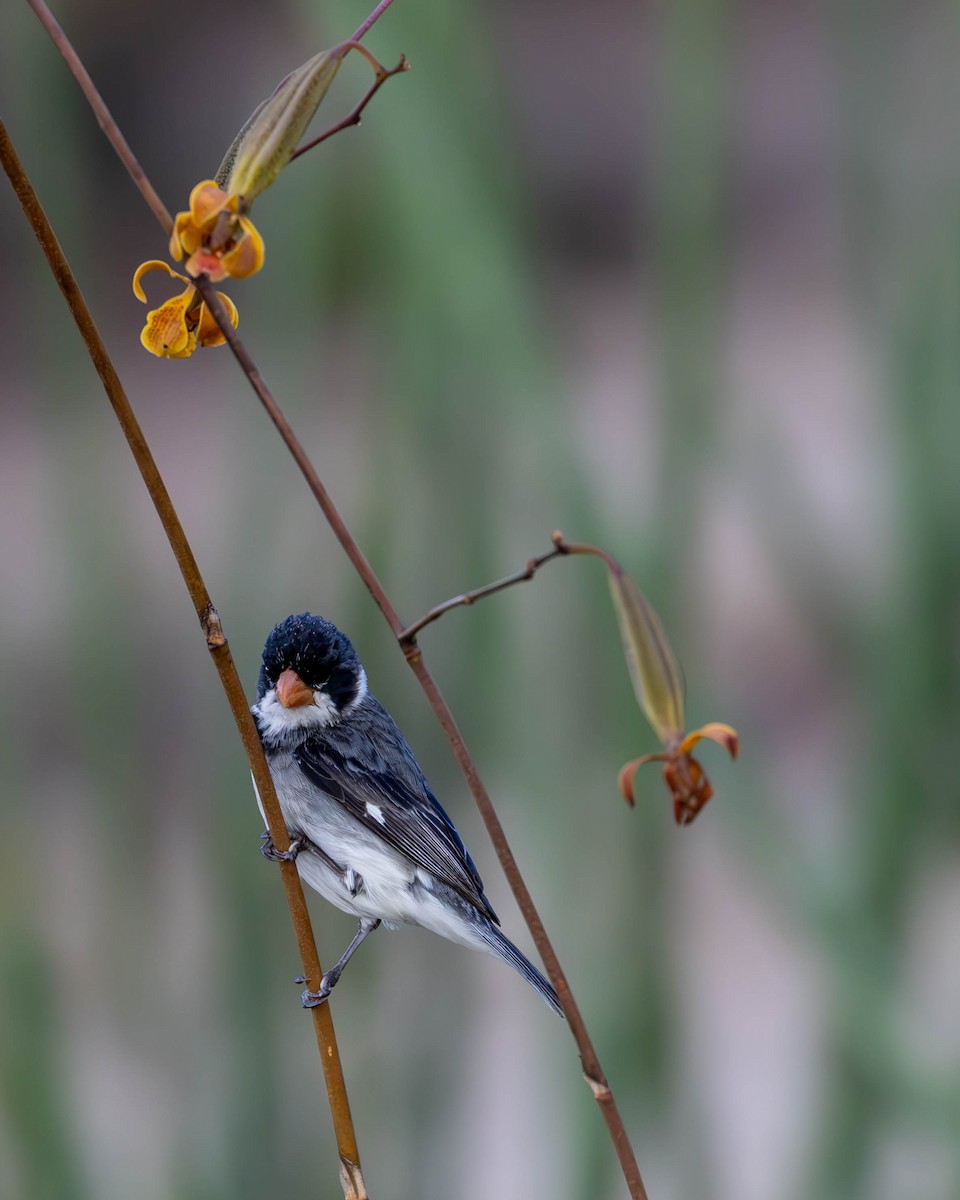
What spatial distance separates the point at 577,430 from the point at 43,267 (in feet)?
2.96

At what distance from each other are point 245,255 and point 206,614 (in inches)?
6.0

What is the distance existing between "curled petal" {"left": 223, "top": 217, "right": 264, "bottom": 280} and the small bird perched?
0.33 metres

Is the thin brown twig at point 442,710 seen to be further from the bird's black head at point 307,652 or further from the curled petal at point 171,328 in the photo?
the bird's black head at point 307,652

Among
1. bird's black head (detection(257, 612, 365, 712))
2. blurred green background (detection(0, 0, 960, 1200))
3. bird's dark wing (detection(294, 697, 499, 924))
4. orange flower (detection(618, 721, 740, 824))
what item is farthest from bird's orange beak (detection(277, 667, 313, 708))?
blurred green background (detection(0, 0, 960, 1200))

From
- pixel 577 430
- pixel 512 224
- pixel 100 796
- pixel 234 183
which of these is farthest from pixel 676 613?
pixel 234 183

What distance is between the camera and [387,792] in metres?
0.84

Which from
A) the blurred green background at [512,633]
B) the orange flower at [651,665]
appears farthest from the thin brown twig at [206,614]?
the blurred green background at [512,633]

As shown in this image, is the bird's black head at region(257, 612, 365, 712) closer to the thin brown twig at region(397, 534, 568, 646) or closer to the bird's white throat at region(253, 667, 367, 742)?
the bird's white throat at region(253, 667, 367, 742)

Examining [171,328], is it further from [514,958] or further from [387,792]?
[514,958]

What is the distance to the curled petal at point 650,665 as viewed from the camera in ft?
1.68

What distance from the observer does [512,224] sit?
5.91 ft

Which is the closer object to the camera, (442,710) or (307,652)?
(442,710)

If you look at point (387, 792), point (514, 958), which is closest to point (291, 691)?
point (387, 792)

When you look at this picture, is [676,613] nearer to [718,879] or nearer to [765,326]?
[718,879]
